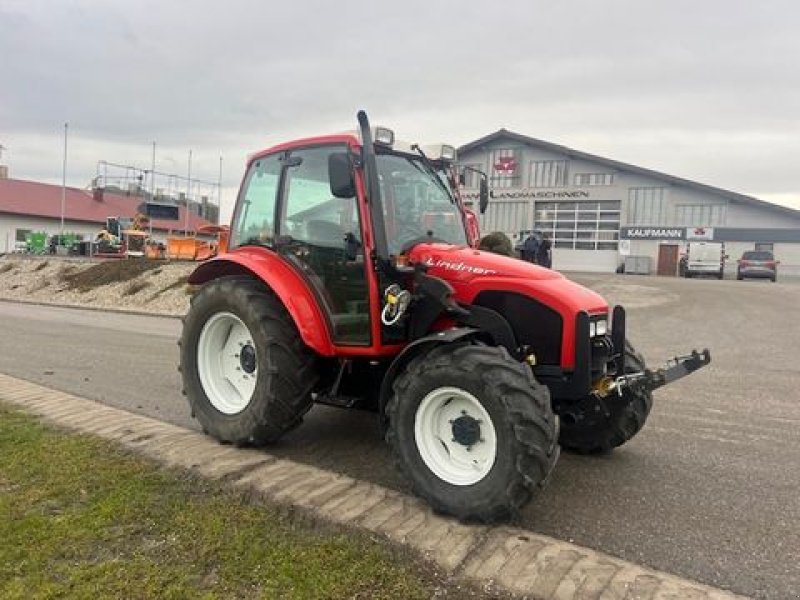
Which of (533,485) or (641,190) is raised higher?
(641,190)

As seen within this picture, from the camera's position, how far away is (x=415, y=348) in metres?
4.25

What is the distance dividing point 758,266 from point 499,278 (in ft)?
101

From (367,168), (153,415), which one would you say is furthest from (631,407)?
(153,415)

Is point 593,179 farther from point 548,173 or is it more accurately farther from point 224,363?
point 224,363

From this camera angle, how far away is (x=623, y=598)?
3.09 m

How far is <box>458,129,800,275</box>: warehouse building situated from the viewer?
4047cm

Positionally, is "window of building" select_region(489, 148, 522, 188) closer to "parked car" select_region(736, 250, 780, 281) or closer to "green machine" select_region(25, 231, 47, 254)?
"parked car" select_region(736, 250, 780, 281)

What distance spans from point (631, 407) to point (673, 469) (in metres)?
0.55

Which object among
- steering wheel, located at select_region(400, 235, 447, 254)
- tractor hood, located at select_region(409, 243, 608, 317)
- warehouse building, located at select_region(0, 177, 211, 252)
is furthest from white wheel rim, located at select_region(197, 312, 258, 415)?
warehouse building, located at select_region(0, 177, 211, 252)

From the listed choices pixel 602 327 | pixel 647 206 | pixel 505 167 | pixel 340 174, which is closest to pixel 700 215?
pixel 647 206

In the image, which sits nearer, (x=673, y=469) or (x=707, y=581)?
(x=707, y=581)

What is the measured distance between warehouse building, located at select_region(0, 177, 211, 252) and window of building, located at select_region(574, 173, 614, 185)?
26930mm

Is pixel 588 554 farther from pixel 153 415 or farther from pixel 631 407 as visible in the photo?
pixel 153 415

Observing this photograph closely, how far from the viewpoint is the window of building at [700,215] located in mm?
40844
